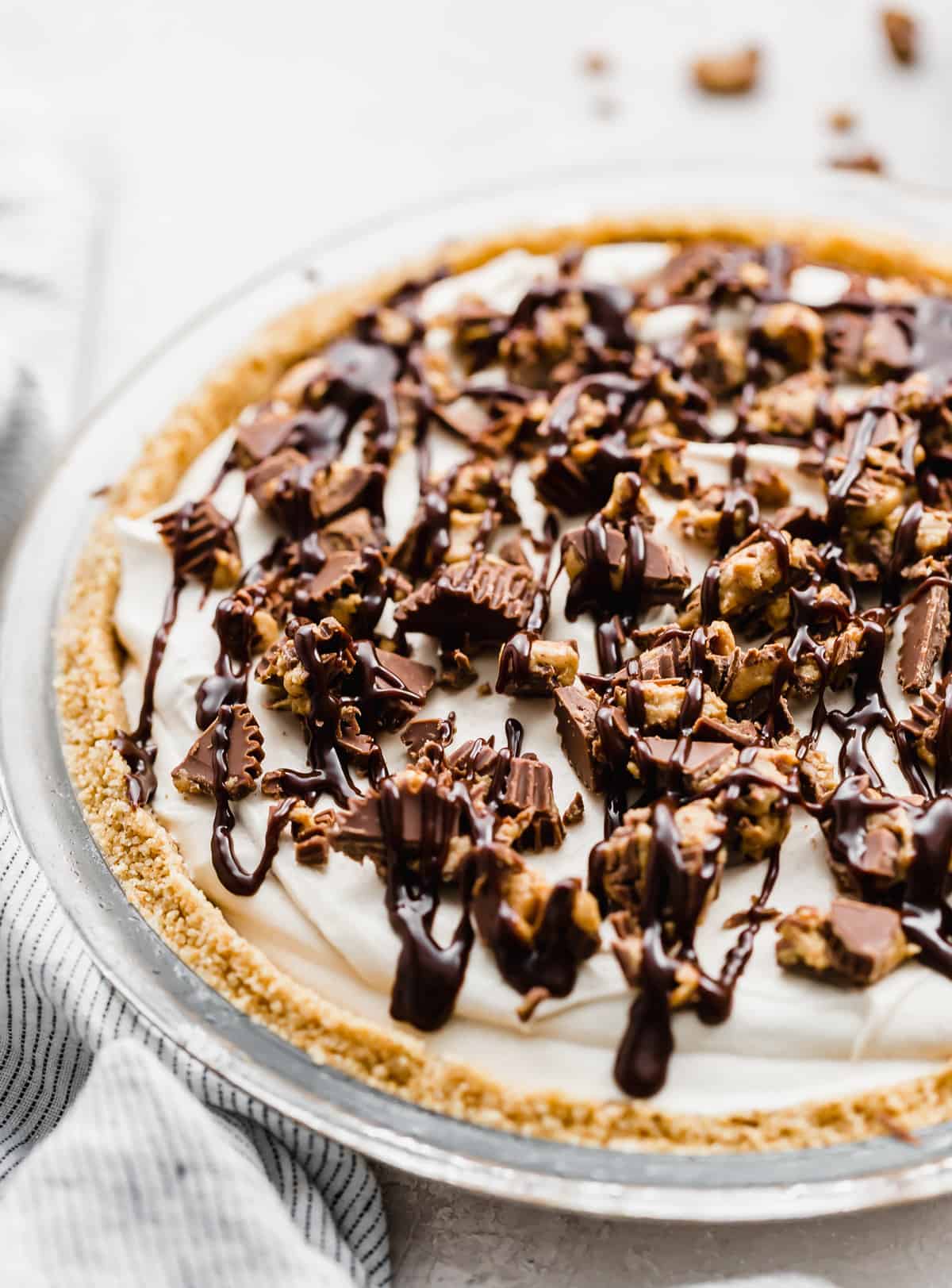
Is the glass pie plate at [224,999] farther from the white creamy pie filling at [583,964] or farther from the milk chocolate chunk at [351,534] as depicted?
the milk chocolate chunk at [351,534]

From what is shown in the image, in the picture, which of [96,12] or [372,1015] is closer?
[372,1015]

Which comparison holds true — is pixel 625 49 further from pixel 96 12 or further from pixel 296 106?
pixel 96 12

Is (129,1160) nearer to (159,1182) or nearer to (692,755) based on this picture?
(159,1182)

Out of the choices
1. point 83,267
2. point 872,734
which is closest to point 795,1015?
point 872,734

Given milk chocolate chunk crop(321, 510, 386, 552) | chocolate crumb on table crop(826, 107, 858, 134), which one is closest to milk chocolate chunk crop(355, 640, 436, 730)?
milk chocolate chunk crop(321, 510, 386, 552)

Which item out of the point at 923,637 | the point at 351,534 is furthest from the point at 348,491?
the point at 923,637

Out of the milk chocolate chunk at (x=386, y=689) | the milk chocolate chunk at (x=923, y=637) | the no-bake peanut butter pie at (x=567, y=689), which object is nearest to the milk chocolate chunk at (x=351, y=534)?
the no-bake peanut butter pie at (x=567, y=689)
